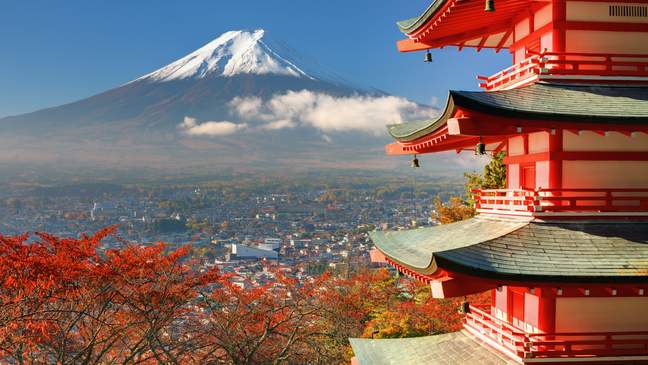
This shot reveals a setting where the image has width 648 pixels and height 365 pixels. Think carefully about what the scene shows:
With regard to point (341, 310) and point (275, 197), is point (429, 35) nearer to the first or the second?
point (341, 310)

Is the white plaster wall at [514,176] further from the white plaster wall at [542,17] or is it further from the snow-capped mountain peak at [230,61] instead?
the snow-capped mountain peak at [230,61]

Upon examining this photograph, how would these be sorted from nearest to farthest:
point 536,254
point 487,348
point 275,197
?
point 536,254 < point 487,348 < point 275,197

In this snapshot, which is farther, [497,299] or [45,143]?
[45,143]

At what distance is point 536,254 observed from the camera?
25.6ft

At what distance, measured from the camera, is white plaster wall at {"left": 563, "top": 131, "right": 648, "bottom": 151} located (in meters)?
8.60

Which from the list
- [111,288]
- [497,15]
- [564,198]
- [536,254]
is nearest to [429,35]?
[497,15]

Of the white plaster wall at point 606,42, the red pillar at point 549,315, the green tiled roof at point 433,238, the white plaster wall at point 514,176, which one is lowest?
the red pillar at point 549,315

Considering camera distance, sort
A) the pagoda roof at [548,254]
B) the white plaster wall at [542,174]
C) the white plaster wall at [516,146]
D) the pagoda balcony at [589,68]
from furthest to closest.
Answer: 1. the white plaster wall at [516,146]
2. the pagoda balcony at [589,68]
3. the white plaster wall at [542,174]
4. the pagoda roof at [548,254]

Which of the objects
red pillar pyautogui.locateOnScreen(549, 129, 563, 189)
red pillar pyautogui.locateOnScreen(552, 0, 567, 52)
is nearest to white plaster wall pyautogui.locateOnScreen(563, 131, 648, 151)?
red pillar pyautogui.locateOnScreen(549, 129, 563, 189)

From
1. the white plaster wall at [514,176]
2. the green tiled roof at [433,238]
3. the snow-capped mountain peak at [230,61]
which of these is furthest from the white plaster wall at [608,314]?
the snow-capped mountain peak at [230,61]

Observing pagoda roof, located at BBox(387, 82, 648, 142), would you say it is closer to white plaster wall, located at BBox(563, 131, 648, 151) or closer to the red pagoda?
the red pagoda

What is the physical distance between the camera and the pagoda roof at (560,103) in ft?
25.7

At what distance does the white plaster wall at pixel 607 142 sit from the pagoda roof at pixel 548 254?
1.01 metres

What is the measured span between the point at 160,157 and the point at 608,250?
13808 centimetres
